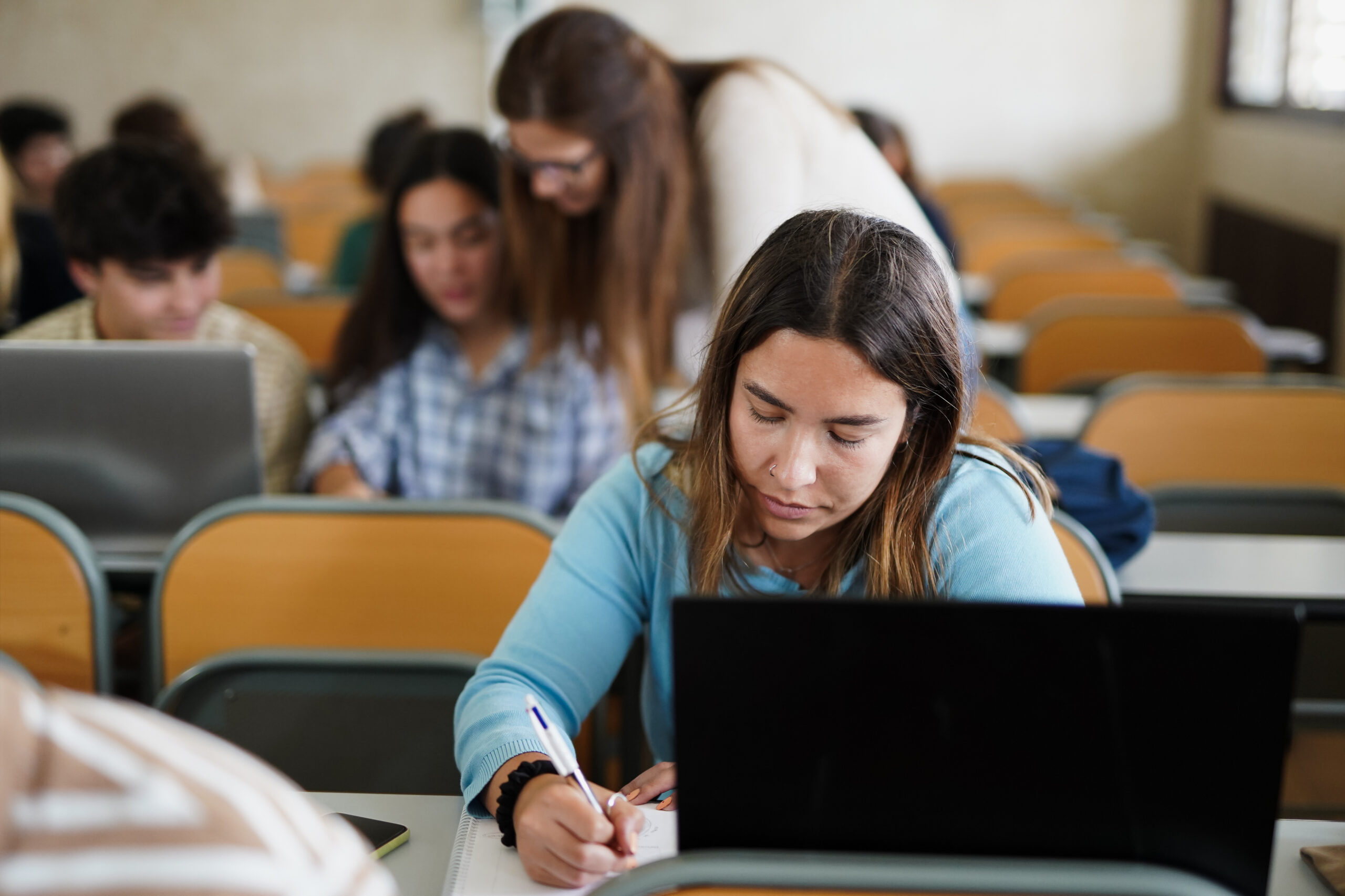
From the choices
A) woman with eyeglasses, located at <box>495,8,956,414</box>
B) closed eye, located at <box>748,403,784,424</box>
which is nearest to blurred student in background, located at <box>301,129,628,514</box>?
woman with eyeglasses, located at <box>495,8,956,414</box>

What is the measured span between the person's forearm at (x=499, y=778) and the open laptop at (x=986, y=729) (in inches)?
11.5

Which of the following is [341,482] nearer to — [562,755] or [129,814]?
[562,755]

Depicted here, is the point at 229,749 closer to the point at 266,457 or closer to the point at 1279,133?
the point at 266,457

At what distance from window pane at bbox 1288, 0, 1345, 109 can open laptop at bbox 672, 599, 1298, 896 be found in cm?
521

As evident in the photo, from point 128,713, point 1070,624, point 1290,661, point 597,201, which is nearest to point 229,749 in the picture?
point 128,713

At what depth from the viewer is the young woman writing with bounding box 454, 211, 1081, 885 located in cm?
107

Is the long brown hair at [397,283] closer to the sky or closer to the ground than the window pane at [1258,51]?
closer to the ground

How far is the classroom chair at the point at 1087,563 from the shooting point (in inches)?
56.1

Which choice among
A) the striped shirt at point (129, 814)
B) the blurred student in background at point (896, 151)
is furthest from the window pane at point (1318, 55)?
the striped shirt at point (129, 814)

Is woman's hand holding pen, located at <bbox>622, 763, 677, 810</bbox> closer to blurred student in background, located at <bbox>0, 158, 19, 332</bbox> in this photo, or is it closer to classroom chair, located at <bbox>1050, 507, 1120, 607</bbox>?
classroom chair, located at <bbox>1050, 507, 1120, 607</bbox>

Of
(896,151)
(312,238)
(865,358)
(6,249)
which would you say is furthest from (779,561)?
(312,238)

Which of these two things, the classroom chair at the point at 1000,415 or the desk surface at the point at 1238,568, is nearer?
the desk surface at the point at 1238,568

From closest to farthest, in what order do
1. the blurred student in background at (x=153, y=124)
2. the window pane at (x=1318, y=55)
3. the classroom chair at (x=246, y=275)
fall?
the classroom chair at (x=246, y=275)
the blurred student in background at (x=153, y=124)
the window pane at (x=1318, y=55)

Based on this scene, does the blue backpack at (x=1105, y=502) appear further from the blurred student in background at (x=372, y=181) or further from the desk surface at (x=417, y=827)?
the blurred student in background at (x=372, y=181)
